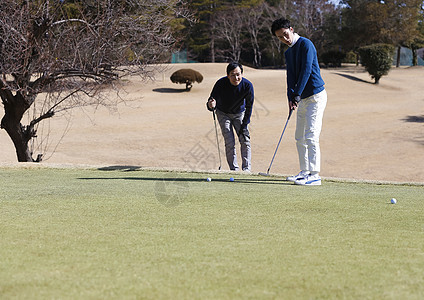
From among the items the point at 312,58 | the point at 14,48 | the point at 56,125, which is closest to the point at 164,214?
the point at 312,58

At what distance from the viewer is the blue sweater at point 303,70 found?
690 cm

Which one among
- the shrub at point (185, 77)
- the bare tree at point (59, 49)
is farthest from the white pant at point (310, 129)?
the shrub at point (185, 77)

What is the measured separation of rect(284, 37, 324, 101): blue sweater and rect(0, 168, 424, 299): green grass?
4.34 ft

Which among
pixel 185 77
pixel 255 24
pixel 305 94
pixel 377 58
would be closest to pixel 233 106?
pixel 305 94

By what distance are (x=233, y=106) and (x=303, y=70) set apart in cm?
264

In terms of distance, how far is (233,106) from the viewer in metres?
9.45

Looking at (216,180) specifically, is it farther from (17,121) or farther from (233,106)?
(17,121)

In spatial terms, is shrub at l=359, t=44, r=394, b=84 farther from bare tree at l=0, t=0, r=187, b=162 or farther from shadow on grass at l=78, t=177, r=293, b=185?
shadow on grass at l=78, t=177, r=293, b=185

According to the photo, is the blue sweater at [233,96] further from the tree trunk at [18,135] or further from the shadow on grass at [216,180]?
the tree trunk at [18,135]

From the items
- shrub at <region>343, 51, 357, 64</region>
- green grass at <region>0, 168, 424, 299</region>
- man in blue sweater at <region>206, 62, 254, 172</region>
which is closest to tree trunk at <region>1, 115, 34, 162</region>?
man in blue sweater at <region>206, 62, 254, 172</region>

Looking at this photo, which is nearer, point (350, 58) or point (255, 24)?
point (255, 24)

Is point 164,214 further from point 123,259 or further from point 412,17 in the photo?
point 412,17

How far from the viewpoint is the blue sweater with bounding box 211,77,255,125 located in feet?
30.5

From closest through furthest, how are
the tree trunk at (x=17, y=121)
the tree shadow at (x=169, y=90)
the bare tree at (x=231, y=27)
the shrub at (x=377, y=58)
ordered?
the tree trunk at (x=17, y=121) < the shrub at (x=377, y=58) < the tree shadow at (x=169, y=90) < the bare tree at (x=231, y=27)
